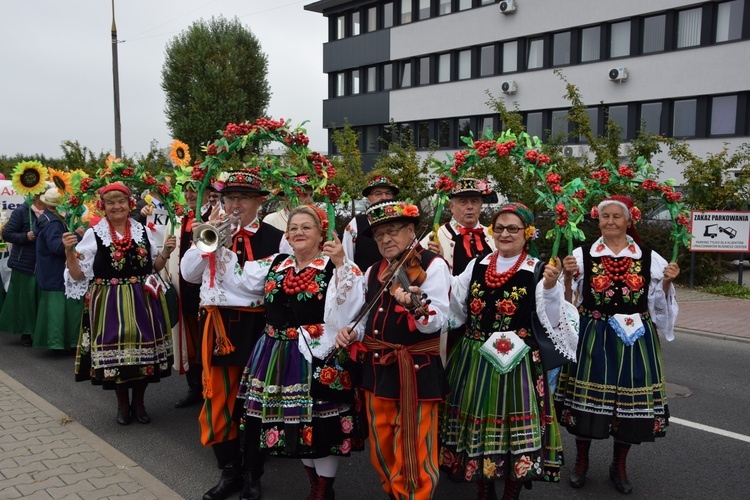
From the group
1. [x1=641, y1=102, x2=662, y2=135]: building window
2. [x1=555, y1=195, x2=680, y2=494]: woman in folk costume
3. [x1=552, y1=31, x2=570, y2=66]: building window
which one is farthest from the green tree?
[x1=555, y1=195, x2=680, y2=494]: woman in folk costume

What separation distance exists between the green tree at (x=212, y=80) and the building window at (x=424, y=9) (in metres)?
9.31

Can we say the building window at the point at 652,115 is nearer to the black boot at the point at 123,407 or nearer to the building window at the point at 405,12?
the building window at the point at 405,12

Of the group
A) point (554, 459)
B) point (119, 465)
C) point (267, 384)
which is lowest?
point (119, 465)

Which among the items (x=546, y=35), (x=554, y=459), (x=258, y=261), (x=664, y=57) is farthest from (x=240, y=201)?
(x=546, y=35)

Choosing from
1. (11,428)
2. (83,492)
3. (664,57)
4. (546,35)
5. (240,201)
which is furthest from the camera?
(546,35)

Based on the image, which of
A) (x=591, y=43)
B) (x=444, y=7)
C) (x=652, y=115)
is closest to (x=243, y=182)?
(x=652, y=115)

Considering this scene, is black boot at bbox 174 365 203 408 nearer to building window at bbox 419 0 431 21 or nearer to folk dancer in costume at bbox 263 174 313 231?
folk dancer in costume at bbox 263 174 313 231

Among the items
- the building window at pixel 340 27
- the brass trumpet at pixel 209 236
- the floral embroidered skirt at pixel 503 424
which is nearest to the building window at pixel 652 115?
the building window at pixel 340 27

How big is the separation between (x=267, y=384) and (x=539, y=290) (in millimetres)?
1660

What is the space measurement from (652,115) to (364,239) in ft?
70.3

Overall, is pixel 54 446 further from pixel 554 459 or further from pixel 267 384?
pixel 554 459

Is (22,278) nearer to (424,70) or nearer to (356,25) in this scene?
(424,70)

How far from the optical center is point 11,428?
17.3 ft

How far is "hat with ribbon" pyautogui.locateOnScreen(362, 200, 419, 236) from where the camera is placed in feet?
11.5
